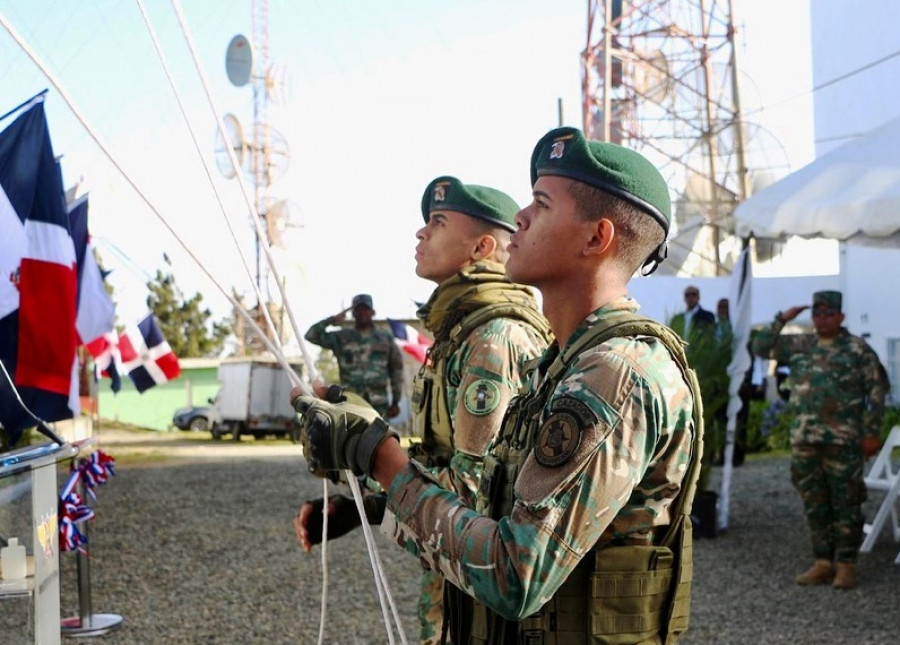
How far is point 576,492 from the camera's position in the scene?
5.24 ft

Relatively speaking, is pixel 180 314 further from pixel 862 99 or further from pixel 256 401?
pixel 862 99

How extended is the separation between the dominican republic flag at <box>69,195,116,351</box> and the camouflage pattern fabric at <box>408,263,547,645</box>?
19.7 ft

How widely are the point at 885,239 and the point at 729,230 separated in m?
1.33

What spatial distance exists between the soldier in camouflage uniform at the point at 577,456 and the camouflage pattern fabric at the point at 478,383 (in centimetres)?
70

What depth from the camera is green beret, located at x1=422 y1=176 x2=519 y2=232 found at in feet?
11.3

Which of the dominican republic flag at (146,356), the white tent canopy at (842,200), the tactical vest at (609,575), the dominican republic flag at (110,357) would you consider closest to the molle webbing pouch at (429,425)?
the tactical vest at (609,575)

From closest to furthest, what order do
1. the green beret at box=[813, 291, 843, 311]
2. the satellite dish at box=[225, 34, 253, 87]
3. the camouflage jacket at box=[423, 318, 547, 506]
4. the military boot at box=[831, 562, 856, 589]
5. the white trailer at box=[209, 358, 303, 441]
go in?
1. the camouflage jacket at box=[423, 318, 547, 506]
2. the military boot at box=[831, 562, 856, 589]
3. the green beret at box=[813, 291, 843, 311]
4. the satellite dish at box=[225, 34, 253, 87]
5. the white trailer at box=[209, 358, 303, 441]

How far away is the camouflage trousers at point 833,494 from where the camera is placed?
22.2 feet

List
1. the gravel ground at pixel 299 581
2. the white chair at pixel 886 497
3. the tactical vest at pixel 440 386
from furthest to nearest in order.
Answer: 1. the white chair at pixel 886 497
2. the gravel ground at pixel 299 581
3. the tactical vest at pixel 440 386

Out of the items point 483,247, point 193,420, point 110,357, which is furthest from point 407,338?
point 193,420

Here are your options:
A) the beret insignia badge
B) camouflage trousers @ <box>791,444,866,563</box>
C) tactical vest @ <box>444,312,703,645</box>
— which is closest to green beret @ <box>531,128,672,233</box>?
the beret insignia badge

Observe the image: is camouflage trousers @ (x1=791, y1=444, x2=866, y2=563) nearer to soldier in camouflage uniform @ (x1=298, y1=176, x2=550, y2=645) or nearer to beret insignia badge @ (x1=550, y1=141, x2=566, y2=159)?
soldier in camouflage uniform @ (x1=298, y1=176, x2=550, y2=645)

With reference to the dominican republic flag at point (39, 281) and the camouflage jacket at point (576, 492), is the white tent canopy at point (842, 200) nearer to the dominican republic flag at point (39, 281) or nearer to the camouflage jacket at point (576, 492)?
the dominican republic flag at point (39, 281)

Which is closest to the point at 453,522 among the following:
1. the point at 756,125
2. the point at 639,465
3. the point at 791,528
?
the point at 639,465
